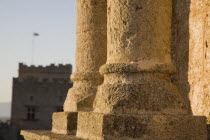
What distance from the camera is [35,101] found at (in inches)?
1302

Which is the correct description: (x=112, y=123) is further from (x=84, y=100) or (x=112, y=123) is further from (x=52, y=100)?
(x=52, y=100)

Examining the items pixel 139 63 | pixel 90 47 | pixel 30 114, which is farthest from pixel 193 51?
pixel 30 114

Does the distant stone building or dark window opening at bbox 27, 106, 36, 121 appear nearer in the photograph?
the distant stone building

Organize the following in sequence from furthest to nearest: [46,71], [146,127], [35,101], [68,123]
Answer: [46,71]
[35,101]
[68,123]
[146,127]

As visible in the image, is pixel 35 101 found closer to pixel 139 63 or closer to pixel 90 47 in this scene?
pixel 90 47

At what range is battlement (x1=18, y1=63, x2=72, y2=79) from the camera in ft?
120

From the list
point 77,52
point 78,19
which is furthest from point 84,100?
point 78,19

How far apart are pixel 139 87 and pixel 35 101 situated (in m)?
31.1

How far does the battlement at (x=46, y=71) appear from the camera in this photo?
36.5 m

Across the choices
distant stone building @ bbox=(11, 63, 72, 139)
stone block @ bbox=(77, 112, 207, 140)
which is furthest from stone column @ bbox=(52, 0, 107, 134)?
distant stone building @ bbox=(11, 63, 72, 139)

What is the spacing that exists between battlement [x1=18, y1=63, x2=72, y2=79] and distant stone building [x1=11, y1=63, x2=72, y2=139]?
3.04 metres

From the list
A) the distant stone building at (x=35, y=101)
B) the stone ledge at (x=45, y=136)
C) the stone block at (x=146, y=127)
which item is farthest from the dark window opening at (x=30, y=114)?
the stone block at (x=146, y=127)

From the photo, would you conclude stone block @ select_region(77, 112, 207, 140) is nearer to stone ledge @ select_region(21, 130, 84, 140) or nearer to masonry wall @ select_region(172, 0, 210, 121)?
masonry wall @ select_region(172, 0, 210, 121)

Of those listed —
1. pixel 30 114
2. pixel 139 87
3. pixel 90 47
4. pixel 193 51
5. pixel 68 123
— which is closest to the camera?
pixel 139 87
